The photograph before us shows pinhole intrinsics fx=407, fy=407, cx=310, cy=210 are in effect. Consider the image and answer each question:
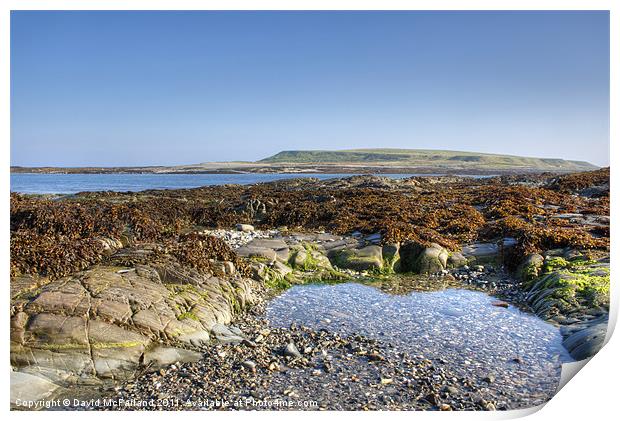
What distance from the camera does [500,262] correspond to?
1266 centimetres

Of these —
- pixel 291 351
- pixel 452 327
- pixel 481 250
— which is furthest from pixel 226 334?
pixel 481 250

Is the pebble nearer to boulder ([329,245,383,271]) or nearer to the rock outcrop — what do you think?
the rock outcrop

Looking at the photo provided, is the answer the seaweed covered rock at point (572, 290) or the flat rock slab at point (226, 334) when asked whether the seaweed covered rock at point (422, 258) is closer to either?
the seaweed covered rock at point (572, 290)

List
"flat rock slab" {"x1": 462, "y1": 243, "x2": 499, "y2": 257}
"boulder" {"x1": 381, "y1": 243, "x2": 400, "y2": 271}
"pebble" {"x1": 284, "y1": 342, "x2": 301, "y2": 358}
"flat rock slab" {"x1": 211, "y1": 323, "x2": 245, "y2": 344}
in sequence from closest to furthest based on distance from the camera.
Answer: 1. "pebble" {"x1": 284, "y1": 342, "x2": 301, "y2": 358}
2. "flat rock slab" {"x1": 211, "y1": 323, "x2": 245, "y2": 344}
3. "boulder" {"x1": 381, "y1": 243, "x2": 400, "y2": 271}
4. "flat rock slab" {"x1": 462, "y1": 243, "x2": 499, "y2": 257}

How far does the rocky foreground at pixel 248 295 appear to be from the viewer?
5879 mm

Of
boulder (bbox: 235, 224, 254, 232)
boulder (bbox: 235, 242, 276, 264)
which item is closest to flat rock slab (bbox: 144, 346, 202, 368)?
boulder (bbox: 235, 242, 276, 264)

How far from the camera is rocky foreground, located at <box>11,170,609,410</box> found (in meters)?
5.88

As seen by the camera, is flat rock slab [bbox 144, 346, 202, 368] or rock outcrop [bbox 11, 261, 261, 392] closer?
rock outcrop [bbox 11, 261, 261, 392]

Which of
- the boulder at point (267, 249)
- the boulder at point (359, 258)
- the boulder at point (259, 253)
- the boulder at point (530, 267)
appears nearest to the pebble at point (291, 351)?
the boulder at point (259, 253)

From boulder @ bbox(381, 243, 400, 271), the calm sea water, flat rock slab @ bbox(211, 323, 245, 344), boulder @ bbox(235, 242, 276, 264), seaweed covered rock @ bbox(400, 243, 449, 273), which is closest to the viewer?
flat rock slab @ bbox(211, 323, 245, 344)

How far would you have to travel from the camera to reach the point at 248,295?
978cm
